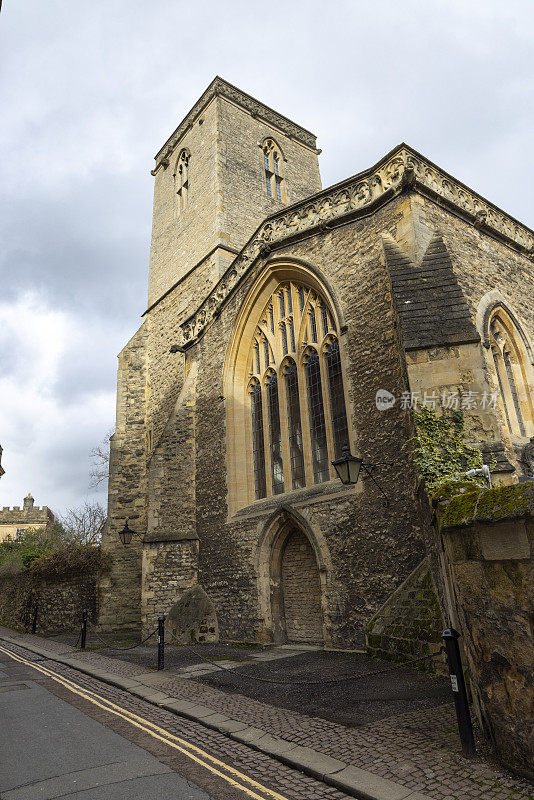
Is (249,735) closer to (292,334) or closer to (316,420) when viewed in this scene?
(316,420)

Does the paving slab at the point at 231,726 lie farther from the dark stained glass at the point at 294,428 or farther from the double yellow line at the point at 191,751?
the dark stained glass at the point at 294,428

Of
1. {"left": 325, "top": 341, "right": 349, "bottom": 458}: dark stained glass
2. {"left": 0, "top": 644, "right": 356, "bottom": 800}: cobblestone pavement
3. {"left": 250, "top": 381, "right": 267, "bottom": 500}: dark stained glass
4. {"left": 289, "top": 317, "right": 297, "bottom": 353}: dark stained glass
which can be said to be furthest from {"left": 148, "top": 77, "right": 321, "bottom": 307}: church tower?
{"left": 0, "top": 644, "right": 356, "bottom": 800}: cobblestone pavement

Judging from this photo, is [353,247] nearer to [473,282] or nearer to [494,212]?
[473,282]

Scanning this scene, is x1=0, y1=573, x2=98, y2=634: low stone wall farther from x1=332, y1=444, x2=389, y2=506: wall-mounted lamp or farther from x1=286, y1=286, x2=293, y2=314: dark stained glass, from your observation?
x1=332, y1=444, x2=389, y2=506: wall-mounted lamp

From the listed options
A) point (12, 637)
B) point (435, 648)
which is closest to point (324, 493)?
point (435, 648)

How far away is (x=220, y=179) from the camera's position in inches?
740

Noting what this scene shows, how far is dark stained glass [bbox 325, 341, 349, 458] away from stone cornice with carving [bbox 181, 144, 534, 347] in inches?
109

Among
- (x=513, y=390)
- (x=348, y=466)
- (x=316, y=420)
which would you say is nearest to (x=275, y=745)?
(x=348, y=466)

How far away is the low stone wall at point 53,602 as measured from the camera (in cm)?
1504

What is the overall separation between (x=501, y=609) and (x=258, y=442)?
862cm

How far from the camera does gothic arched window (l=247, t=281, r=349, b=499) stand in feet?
33.9

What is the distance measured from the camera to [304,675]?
7.18 metres

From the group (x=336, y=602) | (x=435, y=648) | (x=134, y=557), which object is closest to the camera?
(x=435, y=648)

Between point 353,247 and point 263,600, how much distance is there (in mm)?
7374
